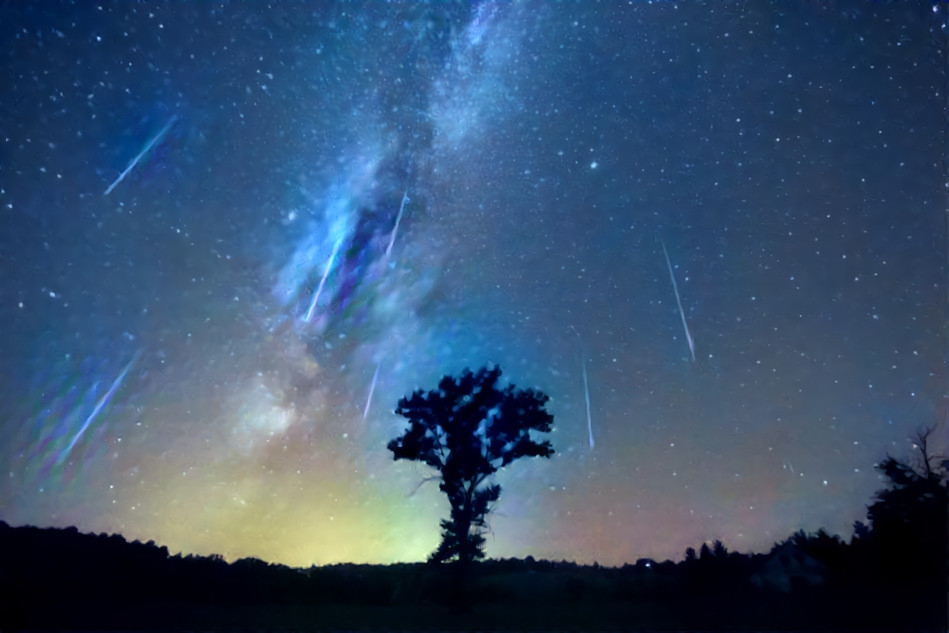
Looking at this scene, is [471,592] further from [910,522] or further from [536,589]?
[910,522]

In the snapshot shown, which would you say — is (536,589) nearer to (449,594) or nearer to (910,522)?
(449,594)

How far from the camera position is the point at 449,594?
62.3 feet

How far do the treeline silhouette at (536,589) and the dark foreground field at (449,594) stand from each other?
0.04 m

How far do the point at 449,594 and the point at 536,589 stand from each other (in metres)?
2.62

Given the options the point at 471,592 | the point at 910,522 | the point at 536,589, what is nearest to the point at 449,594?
the point at 471,592

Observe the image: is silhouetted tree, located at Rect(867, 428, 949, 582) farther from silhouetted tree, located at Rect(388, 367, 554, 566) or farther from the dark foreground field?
silhouetted tree, located at Rect(388, 367, 554, 566)

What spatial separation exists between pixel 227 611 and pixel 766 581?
46.5 feet

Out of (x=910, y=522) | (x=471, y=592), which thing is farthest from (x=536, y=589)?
(x=910, y=522)

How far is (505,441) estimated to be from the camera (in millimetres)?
24578

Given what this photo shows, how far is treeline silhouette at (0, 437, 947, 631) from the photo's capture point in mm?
13891

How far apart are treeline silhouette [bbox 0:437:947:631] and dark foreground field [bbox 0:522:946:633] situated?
0.04 m

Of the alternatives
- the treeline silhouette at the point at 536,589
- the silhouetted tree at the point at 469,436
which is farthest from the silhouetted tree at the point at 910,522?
the silhouetted tree at the point at 469,436

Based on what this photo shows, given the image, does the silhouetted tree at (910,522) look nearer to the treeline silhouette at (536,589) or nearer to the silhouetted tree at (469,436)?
the treeline silhouette at (536,589)

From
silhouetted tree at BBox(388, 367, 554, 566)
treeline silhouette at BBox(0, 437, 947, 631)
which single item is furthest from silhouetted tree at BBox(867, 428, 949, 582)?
silhouetted tree at BBox(388, 367, 554, 566)
